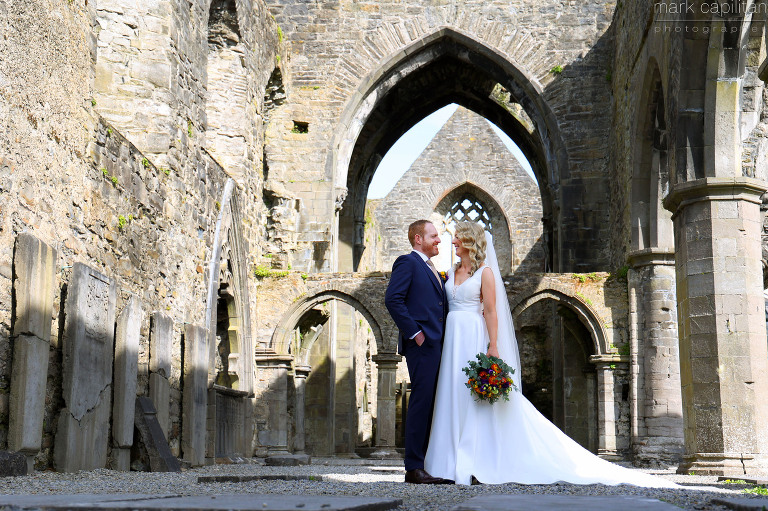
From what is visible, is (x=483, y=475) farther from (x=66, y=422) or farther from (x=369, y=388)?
(x=369, y=388)

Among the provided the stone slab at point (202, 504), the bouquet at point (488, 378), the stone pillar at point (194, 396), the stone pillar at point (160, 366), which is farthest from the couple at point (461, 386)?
the stone pillar at point (194, 396)

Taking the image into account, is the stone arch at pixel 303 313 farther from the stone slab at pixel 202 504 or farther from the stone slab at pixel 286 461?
the stone slab at pixel 202 504

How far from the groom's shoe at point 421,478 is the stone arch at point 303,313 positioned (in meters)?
9.30

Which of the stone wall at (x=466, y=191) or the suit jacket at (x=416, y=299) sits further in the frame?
the stone wall at (x=466, y=191)

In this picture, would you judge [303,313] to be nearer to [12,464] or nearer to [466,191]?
[12,464]

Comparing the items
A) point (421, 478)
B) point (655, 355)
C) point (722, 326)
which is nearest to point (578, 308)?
point (655, 355)

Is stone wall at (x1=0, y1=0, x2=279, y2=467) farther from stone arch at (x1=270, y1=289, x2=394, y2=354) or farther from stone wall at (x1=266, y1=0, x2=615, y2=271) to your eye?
stone wall at (x1=266, y1=0, x2=615, y2=271)

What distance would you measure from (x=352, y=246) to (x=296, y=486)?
Result: 597 inches

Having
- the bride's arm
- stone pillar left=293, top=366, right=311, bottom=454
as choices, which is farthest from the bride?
stone pillar left=293, top=366, right=311, bottom=454

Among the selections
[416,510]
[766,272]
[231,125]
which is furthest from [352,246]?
[416,510]

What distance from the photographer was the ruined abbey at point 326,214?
6938mm

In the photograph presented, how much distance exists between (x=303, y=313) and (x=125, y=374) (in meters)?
7.45

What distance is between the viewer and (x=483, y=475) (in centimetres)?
570

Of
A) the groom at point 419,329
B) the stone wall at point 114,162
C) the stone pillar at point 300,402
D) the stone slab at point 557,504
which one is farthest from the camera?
the stone pillar at point 300,402
